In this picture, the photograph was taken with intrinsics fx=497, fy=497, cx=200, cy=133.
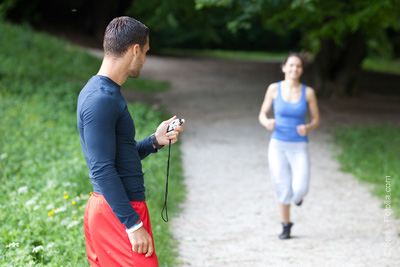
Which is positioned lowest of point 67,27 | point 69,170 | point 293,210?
point 293,210

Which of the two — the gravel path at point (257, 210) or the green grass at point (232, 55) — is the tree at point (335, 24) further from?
the green grass at point (232, 55)

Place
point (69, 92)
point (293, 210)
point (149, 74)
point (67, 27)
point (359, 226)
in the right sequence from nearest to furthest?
point (359, 226) < point (293, 210) < point (69, 92) < point (149, 74) < point (67, 27)

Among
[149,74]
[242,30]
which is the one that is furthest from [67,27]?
[242,30]

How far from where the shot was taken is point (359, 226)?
6105 mm

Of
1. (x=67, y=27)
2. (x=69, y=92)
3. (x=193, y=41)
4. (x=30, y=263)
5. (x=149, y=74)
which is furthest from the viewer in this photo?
(x=193, y=41)

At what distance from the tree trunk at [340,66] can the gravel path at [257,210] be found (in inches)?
93.1

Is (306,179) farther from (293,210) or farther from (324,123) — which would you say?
(324,123)

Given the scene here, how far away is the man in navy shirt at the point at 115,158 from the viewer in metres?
2.28

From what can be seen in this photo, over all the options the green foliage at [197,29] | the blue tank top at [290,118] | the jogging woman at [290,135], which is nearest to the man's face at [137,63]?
the jogging woman at [290,135]

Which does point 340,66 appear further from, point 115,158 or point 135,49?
point 115,158

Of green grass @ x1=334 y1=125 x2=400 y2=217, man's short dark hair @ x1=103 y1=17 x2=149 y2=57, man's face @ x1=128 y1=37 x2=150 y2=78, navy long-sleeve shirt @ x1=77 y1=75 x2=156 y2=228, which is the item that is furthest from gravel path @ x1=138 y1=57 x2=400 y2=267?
man's short dark hair @ x1=103 y1=17 x2=149 y2=57

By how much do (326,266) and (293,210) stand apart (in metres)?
1.97

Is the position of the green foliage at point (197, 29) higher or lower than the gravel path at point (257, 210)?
higher

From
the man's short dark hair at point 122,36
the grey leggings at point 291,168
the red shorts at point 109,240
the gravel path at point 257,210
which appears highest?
the man's short dark hair at point 122,36
